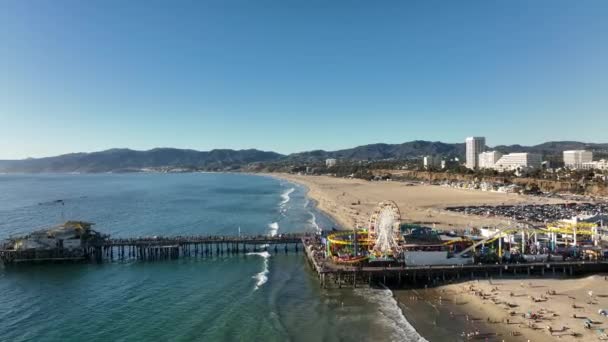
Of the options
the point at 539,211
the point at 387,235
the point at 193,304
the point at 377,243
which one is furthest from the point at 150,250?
the point at 539,211

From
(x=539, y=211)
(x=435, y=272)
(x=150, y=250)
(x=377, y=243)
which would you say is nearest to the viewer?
(x=435, y=272)

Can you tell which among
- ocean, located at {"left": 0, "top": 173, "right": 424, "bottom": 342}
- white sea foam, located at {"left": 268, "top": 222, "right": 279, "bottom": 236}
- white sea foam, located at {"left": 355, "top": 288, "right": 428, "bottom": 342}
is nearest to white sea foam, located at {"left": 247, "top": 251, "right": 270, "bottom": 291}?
ocean, located at {"left": 0, "top": 173, "right": 424, "bottom": 342}

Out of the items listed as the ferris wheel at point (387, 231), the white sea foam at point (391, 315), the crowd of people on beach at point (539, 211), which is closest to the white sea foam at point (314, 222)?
the ferris wheel at point (387, 231)

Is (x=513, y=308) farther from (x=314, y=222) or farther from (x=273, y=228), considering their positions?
(x=314, y=222)

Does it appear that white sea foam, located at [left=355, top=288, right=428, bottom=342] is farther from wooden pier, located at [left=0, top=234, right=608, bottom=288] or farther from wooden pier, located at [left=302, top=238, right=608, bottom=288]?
wooden pier, located at [left=0, top=234, right=608, bottom=288]

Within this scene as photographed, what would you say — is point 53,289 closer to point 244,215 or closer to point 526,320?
point 526,320

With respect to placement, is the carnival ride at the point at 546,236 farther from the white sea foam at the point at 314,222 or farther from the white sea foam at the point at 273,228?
the white sea foam at the point at 273,228
